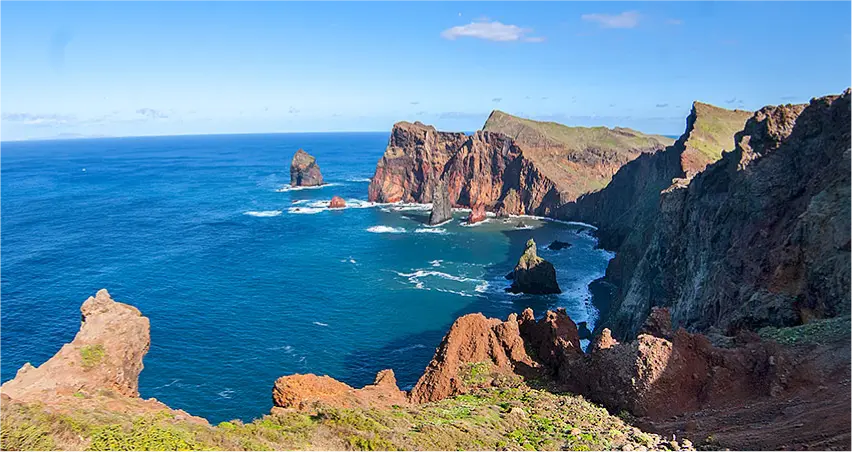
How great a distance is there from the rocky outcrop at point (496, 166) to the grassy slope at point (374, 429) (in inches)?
5147

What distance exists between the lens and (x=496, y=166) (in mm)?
166250

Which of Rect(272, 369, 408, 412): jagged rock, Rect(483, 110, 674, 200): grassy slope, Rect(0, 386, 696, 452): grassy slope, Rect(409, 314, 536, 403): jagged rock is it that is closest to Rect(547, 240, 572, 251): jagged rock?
Rect(483, 110, 674, 200): grassy slope

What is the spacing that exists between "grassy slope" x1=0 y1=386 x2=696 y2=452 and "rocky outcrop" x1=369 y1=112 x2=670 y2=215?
131m

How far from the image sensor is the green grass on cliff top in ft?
577

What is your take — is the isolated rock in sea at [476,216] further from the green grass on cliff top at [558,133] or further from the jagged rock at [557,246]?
the green grass on cliff top at [558,133]

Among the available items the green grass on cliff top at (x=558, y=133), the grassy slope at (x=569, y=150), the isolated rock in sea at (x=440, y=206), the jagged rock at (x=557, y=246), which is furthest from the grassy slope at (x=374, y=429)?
the green grass on cliff top at (x=558, y=133)

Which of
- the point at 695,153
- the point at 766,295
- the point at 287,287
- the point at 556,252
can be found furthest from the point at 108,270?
the point at 695,153

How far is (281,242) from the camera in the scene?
117 m

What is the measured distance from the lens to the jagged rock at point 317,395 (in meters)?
25.9

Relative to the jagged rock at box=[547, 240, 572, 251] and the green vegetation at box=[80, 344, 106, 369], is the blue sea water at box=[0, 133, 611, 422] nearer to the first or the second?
the jagged rock at box=[547, 240, 572, 251]

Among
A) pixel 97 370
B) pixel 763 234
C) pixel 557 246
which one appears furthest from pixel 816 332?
pixel 557 246

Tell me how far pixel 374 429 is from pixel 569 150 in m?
163

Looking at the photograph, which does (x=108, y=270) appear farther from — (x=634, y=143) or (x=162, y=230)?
(x=634, y=143)

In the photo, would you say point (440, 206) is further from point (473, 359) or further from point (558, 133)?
point (473, 359)
